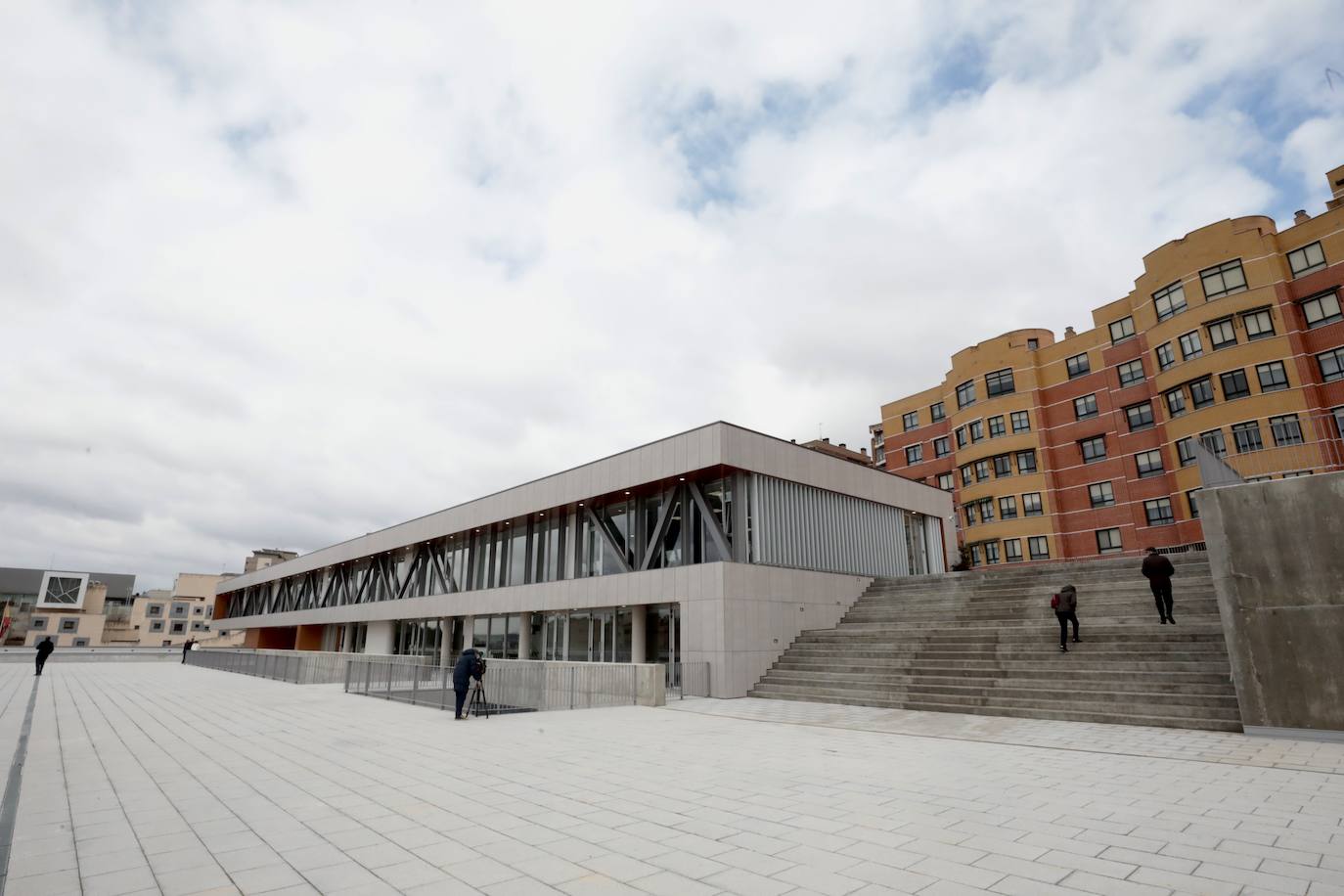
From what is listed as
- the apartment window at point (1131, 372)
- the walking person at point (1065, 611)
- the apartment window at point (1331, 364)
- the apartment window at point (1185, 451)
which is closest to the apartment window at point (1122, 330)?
the apartment window at point (1131, 372)

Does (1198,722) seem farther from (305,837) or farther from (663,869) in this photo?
(305,837)

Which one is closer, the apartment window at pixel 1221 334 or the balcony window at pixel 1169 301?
the apartment window at pixel 1221 334

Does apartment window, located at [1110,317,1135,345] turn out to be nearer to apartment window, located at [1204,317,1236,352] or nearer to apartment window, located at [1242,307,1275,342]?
apartment window, located at [1204,317,1236,352]

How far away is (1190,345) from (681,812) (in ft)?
124

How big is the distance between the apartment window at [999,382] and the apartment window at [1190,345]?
10.5 m

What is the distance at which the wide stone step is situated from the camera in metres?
11.3

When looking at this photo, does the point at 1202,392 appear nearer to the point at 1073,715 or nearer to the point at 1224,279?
the point at 1224,279

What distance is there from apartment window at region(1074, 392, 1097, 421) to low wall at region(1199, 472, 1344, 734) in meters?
32.3

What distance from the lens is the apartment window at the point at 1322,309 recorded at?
2916 centimetres

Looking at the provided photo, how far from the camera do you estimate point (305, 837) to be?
582 cm

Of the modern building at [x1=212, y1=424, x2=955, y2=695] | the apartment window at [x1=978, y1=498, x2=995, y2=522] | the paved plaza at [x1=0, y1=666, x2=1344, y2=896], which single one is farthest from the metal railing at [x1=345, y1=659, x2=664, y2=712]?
the apartment window at [x1=978, y1=498, x2=995, y2=522]

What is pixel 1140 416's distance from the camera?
3706cm

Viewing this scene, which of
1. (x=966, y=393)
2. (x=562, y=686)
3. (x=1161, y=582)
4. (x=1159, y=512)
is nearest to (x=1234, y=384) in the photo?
(x=1159, y=512)

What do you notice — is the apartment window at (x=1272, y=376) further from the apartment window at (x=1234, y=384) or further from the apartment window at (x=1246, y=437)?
the apartment window at (x=1246, y=437)
